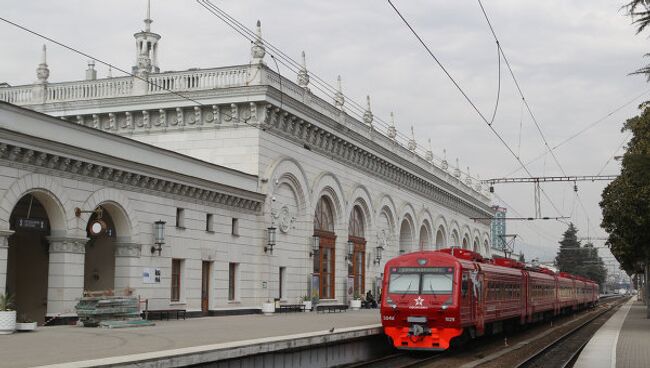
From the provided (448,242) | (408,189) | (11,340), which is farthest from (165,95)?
(448,242)

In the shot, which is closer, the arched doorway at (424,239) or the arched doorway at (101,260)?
the arched doorway at (101,260)

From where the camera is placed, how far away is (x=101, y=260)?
24891 mm

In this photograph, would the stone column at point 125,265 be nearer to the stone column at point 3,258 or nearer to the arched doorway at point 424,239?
the stone column at point 3,258

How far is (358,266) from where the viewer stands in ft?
139

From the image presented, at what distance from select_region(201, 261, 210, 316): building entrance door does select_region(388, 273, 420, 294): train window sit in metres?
8.80

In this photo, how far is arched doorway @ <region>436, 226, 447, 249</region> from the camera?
2403 inches

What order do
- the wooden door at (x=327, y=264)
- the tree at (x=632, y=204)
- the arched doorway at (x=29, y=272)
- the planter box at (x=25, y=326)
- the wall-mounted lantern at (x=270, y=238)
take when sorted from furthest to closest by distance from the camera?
the wooden door at (x=327, y=264), the wall-mounted lantern at (x=270, y=238), the tree at (x=632, y=204), the arched doorway at (x=29, y=272), the planter box at (x=25, y=326)

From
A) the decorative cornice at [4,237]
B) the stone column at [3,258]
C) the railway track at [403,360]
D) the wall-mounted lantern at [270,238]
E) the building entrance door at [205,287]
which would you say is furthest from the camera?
the wall-mounted lantern at [270,238]

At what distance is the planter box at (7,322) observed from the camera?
18.0 meters

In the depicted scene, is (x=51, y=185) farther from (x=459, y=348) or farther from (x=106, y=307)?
(x=459, y=348)

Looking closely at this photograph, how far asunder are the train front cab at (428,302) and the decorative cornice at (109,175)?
833 cm

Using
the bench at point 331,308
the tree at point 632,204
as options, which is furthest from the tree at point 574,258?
the bench at point 331,308

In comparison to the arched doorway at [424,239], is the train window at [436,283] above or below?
below

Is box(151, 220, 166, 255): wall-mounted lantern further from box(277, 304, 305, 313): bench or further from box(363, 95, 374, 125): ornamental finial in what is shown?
box(363, 95, 374, 125): ornamental finial
